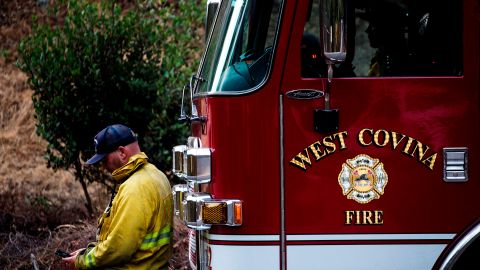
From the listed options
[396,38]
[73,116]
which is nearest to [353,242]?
[396,38]

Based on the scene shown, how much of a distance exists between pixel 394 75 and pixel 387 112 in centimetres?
24

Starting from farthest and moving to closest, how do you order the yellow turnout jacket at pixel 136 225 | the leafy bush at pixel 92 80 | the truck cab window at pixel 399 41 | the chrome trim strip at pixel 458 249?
1. the leafy bush at pixel 92 80
2. the yellow turnout jacket at pixel 136 225
3. the truck cab window at pixel 399 41
4. the chrome trim strip at pixel 458 249

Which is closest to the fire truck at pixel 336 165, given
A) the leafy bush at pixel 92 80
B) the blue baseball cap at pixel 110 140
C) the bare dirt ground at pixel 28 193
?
the blue baseball cap at pixel 110 140

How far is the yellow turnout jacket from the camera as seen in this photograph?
5578 mm

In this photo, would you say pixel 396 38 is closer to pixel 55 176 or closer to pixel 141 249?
pixel 141 249

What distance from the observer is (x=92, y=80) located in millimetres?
10398

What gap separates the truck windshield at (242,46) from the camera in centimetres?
520

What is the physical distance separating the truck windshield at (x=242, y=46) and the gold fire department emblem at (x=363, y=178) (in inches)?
27.5

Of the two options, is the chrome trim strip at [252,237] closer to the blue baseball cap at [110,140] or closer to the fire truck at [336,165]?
the fire truck at [336,165]

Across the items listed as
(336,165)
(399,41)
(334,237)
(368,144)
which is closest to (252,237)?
(334,237)

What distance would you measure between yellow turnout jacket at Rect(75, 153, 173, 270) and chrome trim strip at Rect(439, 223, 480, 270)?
1.82m

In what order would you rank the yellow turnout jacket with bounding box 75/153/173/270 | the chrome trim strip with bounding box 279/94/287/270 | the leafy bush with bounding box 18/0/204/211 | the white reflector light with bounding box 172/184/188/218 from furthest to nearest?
the leafy bush with bounding box 18/0/204/211
the white reflector light with bounding box 172/184/188/218
the yellow turnout jacket with bounding box 75/153/173/270
the chrome trim strip with bounding box 279/94/287/270

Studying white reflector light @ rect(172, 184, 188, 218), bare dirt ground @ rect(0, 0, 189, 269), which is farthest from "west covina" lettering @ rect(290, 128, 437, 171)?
Answer: bare dirt ground @ rect(0, 0, 189, 269)

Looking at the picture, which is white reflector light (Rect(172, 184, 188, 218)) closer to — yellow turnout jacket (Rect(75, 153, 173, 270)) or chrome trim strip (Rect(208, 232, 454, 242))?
yellow turnout jacket (Rect(75, 153, 173, 270))
